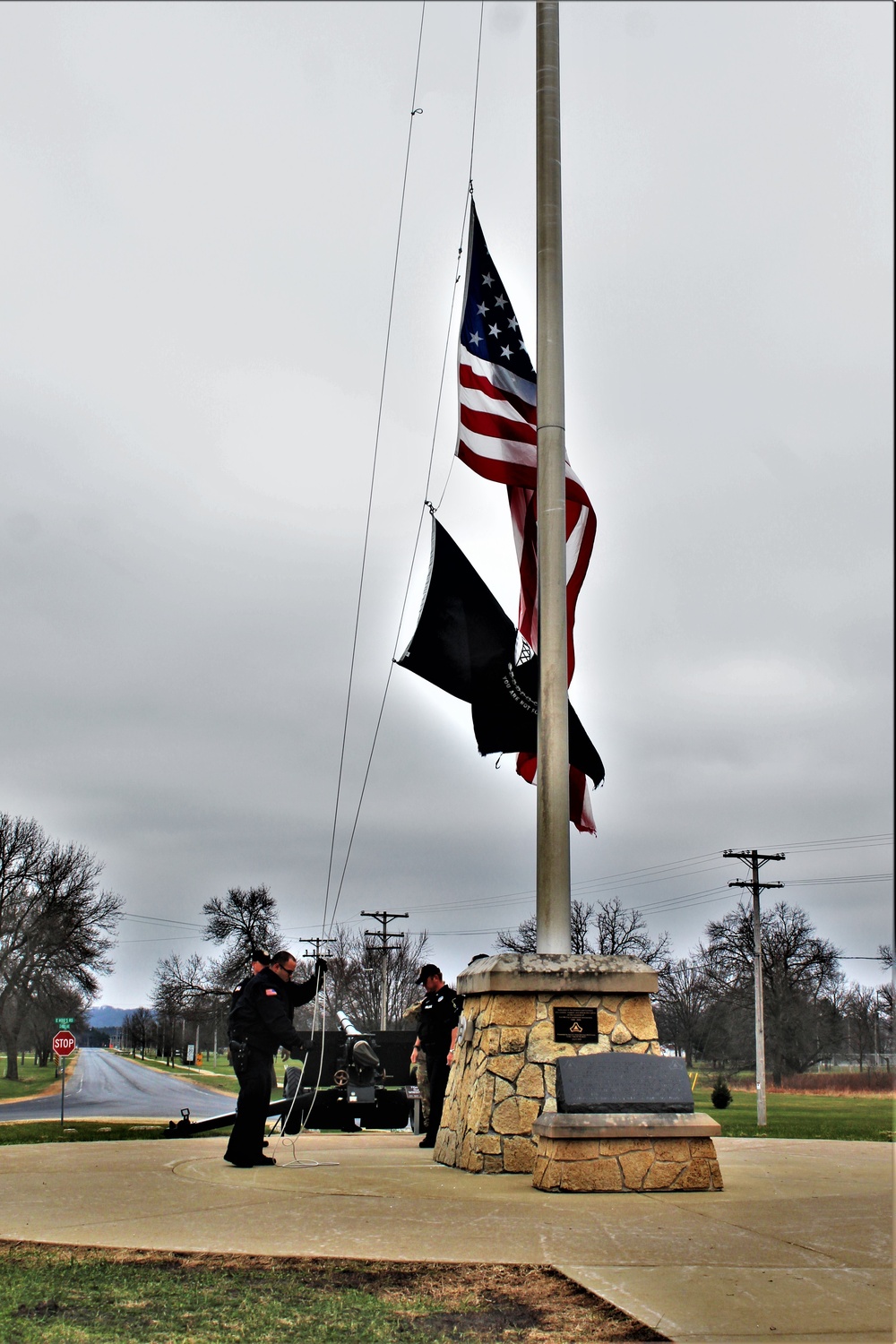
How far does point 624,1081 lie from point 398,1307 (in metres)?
3.47

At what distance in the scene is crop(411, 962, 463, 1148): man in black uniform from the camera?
35.3ft

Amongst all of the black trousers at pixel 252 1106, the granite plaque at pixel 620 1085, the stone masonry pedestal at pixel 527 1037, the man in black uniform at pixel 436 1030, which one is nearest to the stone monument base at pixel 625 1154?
the granite plaque at pixel 620 1085

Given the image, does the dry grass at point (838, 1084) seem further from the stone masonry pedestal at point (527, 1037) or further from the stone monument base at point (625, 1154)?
the stone monument base at point (625, 1154)

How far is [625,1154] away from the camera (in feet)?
24.0

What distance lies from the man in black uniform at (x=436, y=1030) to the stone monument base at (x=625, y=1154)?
10.3 ft

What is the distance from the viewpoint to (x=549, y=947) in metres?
9.01

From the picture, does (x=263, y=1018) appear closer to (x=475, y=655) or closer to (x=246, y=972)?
(x=475, y=655)

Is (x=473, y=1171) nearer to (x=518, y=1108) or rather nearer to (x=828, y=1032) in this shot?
(x=518, y=1108)

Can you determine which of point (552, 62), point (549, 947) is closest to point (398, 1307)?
point (549, 947)

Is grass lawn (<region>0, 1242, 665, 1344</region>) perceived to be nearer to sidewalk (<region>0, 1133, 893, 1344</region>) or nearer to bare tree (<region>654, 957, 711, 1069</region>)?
sidewalk (<region>0, 1133, 893, 1344</region>)

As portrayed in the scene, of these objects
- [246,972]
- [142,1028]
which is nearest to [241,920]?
[246,972]

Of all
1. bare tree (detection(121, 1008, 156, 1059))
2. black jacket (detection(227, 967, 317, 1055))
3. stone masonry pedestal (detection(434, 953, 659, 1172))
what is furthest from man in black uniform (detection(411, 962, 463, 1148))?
bare tree (detection(121, 1008, 156, 1059))

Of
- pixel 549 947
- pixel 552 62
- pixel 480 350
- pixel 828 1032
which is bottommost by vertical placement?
pixel 828 1032

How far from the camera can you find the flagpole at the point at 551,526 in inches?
361
